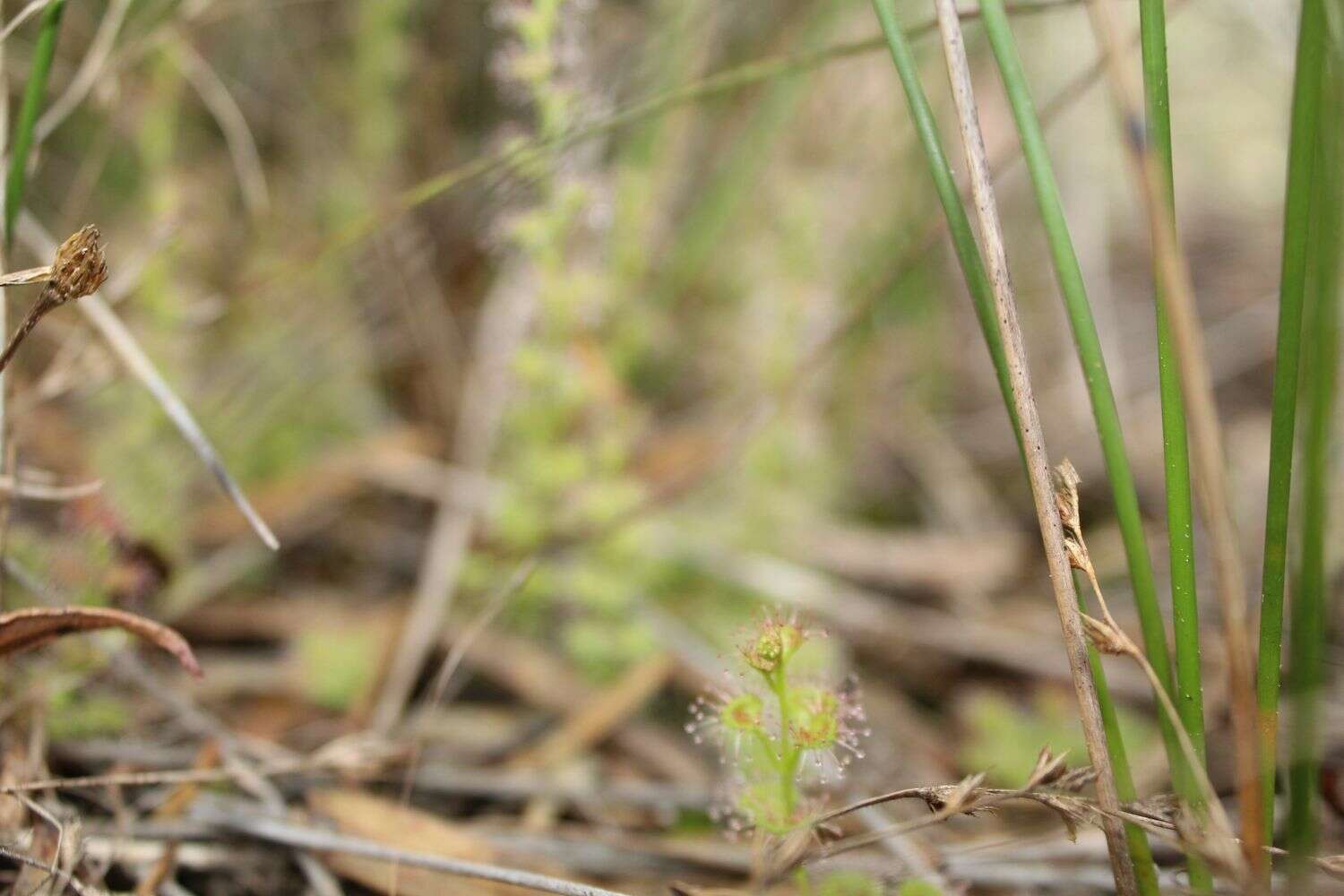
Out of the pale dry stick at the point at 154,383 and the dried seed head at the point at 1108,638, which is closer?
the dried seed head at the point at 1108,638

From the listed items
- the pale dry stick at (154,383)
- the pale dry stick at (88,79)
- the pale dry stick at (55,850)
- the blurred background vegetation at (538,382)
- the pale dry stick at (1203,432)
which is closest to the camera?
the pale dry stick at (1203,432)

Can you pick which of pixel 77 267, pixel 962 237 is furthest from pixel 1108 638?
pixel 77 267

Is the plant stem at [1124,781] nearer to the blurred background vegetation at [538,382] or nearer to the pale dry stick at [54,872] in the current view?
the blurred background vegetation at [538,382]

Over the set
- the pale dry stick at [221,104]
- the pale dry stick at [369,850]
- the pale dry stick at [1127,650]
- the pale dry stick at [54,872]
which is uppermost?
the pale dry stick at [221,104]

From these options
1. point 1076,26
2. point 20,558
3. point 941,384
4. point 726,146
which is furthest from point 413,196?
point 1076,26

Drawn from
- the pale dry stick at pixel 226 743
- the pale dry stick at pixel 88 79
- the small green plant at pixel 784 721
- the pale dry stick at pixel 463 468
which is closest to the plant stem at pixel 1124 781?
the small green plant at pixel 784 721

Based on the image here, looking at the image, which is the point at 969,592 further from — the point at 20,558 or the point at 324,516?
the point at 20,558

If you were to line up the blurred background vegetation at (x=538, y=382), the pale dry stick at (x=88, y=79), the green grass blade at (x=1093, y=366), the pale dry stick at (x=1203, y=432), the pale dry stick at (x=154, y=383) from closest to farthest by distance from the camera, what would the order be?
1. the pale dry stick at (x=1203, y=432)
2. the green grass blade at (x=1093, y=366)
3. the pale dry stick at (x=154, y=383)
4. the pale dry stick at (x=88, y=79)
5. the blurred background vegetation at (x=538, y=382)
